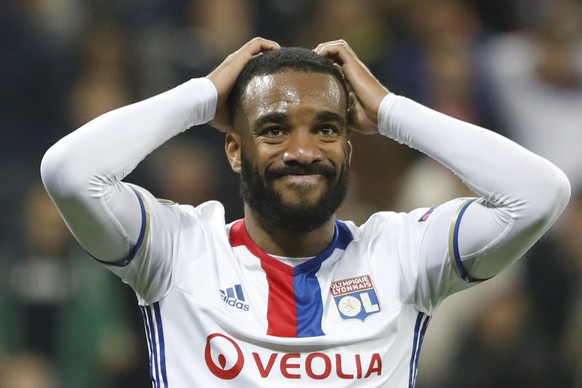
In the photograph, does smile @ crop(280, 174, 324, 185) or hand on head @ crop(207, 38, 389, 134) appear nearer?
smile @ crop(280, 174, 324, 185)

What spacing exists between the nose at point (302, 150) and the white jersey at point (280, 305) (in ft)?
1.24

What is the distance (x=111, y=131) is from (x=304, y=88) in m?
0.62

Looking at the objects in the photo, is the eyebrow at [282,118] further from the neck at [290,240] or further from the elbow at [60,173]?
the elbow at [60,173]

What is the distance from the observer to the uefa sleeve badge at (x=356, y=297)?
3.48 m

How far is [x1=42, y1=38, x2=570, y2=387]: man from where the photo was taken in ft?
11.0

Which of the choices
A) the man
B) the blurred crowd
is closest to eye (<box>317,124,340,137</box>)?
the man

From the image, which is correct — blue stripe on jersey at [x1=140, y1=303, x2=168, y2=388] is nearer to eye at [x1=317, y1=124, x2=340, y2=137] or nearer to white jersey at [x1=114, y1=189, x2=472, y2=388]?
white jersey at [x1=114, y1=189, x2=472, y2=388]

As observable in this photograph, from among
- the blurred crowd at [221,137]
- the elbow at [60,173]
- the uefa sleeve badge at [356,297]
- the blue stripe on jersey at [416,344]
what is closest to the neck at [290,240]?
the uefa sleeve badge at [356,297]

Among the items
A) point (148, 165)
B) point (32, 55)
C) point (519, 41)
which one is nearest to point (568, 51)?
point (519, 41)

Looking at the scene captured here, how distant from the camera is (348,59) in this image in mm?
3744

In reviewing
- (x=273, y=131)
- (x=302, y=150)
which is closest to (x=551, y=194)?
(x=302, y=150)

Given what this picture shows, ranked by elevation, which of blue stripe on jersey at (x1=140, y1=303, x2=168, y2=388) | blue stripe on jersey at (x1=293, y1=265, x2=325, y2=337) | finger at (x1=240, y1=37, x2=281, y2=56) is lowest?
blue stripe on jersey at (x1=140, y1=303, x2=168, y2=388)

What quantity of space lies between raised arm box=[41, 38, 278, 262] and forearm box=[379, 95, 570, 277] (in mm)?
800

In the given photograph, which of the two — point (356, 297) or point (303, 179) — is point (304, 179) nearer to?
point (303, 179)
